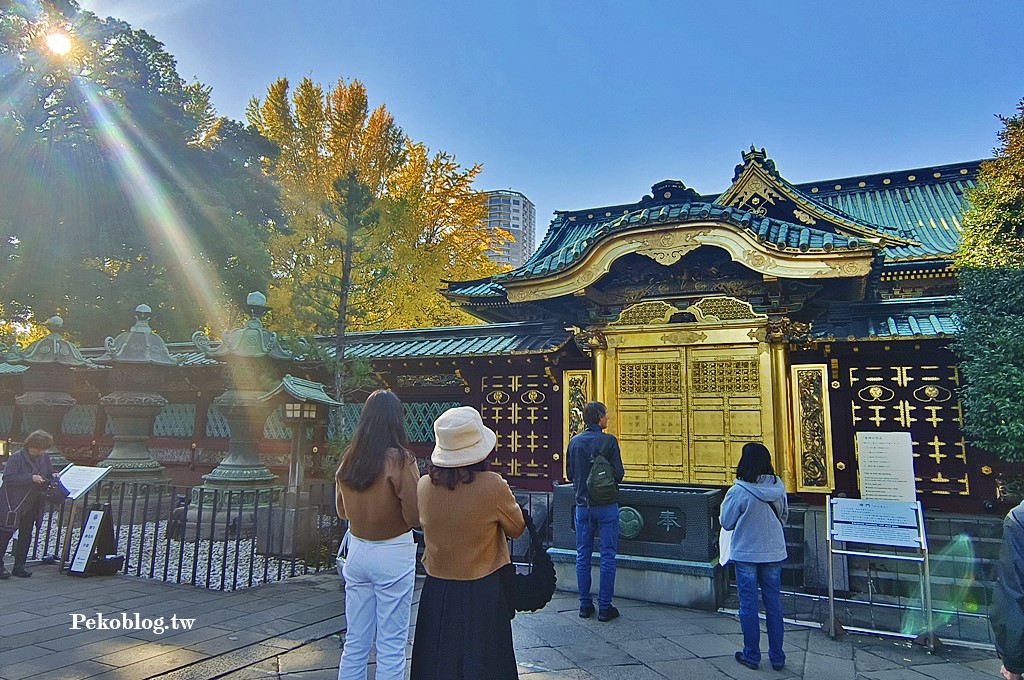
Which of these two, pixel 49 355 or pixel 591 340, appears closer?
pixel 591 340

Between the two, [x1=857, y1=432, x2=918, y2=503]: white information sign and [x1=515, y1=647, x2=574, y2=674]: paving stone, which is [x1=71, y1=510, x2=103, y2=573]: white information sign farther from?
[x1=857, y1=432, x2=918, y2=503]: white information sign

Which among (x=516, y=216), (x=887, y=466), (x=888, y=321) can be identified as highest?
(x=516, y=216)

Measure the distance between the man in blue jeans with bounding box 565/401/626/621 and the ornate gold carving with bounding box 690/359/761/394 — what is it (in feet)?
10.3

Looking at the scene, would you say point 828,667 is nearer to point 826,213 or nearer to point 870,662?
point 870,662

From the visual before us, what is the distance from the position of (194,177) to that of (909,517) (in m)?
21.8

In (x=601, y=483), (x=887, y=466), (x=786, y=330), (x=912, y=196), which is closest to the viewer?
(x=601, y=483)

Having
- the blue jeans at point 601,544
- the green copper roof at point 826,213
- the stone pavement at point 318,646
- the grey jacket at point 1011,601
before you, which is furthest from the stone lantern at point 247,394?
the grey jacket at point 1011,601

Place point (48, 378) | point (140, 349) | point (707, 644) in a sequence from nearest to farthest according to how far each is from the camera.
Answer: point (707, 644) → point (140, 349) → point (48, 378)

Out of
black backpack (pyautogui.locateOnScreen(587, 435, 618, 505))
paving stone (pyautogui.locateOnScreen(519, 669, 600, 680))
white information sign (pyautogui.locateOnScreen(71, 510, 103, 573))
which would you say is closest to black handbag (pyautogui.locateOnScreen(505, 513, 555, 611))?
paving stone (pyautogui.locateOnScreen(519, 669, 600, 680))

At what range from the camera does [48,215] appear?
707 inches

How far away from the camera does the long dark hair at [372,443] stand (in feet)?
11.4

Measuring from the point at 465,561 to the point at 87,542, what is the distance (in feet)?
22.4

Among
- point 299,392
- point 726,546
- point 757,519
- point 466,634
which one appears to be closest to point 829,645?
point 726,546

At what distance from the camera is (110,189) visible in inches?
738
